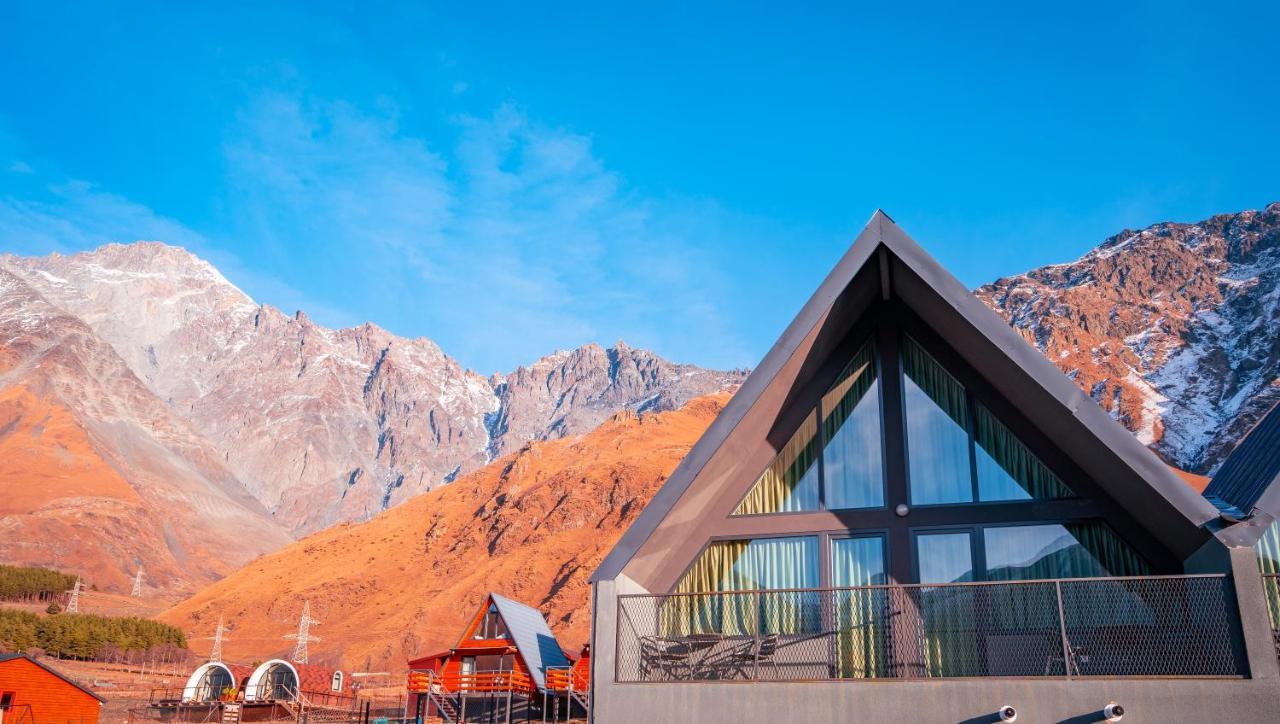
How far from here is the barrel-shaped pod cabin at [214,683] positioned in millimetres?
41675

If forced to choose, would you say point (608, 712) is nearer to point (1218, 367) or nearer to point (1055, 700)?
point (1055, 700)

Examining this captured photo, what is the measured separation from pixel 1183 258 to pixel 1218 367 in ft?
121

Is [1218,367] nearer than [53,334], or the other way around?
[1218,367]

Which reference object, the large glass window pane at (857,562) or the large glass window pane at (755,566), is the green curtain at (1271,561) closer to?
the large glass window pane at (857,562)

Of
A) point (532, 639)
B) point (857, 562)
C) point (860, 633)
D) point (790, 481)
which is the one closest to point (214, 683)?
point (532, 639)

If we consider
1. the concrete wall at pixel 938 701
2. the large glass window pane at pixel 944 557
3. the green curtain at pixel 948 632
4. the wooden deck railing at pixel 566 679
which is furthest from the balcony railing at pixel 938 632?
the wooden deck railing at pixel 566 679

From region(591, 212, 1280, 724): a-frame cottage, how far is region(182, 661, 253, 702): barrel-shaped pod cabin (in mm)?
36366

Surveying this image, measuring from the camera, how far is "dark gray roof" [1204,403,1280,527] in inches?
348

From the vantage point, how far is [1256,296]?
13512 centimetres

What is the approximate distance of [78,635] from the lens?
63.0m

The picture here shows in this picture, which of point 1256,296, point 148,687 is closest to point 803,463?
point 148,687

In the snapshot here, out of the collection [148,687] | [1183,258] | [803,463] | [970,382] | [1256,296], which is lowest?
[148,687]

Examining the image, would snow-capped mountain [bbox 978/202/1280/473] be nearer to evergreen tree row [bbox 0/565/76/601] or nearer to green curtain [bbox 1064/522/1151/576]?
green curtain [bbox 1064/522/1151/576]

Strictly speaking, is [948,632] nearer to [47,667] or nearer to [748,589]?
[748,589]
